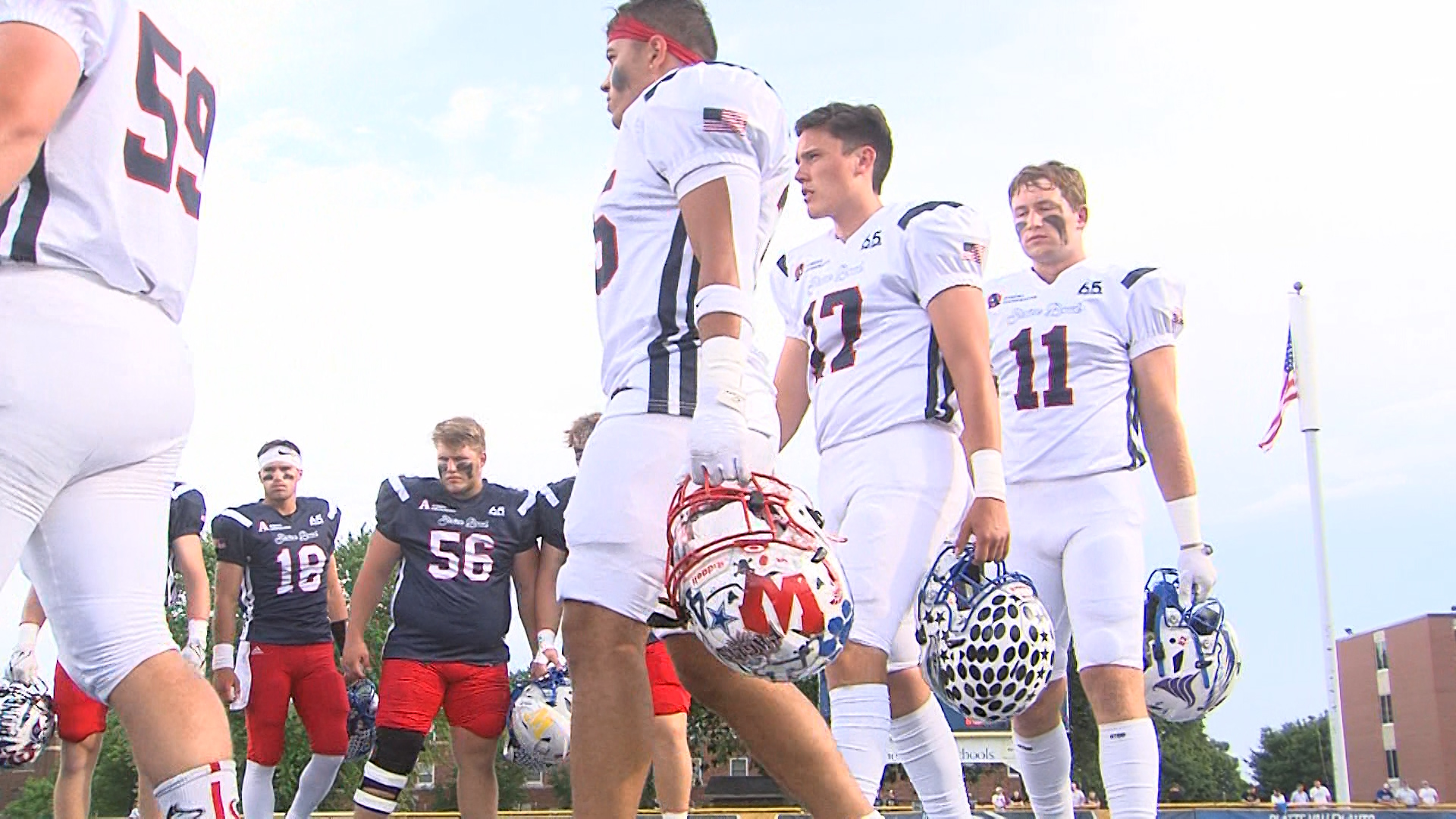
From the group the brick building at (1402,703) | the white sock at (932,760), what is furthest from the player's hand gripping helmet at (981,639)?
the brick building at (1402,703)

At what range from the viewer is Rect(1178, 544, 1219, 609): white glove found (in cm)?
662

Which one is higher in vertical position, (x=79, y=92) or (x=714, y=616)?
(x=79, y=92)

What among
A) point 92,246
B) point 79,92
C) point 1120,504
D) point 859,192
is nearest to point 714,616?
point 92,246

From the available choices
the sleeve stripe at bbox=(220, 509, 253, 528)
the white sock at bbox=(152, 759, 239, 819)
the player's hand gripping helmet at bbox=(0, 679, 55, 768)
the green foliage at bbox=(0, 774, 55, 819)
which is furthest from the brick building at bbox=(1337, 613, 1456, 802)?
the white sock at bbox=(152, 759, 239, 819)

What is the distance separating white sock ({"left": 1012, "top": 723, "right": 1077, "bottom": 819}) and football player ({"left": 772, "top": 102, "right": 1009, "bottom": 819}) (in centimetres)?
108

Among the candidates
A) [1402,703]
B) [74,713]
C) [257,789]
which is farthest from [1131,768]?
[1402,703]

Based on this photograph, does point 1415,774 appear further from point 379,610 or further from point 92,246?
point 92,246

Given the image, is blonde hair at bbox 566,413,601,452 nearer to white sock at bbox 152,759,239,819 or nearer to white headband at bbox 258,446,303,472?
white headband at bbox 258,446,303,472

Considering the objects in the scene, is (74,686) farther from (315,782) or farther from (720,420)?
(720,420)

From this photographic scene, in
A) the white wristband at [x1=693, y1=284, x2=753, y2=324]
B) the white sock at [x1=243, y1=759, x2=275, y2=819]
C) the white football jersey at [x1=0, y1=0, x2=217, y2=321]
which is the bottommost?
the white sock at [x1=243, y1=759, x2=275, y2=819]

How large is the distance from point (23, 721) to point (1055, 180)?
6.58 m

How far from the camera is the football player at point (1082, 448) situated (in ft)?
19.6

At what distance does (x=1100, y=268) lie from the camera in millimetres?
6734

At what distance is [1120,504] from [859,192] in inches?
72.5
